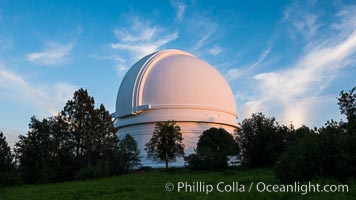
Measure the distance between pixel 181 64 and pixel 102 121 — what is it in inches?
705

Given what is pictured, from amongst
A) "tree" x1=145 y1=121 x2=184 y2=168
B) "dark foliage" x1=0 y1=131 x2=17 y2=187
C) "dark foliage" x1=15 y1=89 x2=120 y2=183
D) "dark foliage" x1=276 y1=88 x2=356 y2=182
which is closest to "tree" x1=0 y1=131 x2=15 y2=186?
"dark foliage" x1=0 y1=131 x2=17 y2=187

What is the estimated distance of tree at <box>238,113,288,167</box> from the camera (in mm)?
29297

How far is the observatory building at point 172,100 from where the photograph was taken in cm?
4119

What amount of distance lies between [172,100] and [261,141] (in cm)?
1426

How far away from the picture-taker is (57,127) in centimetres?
2772

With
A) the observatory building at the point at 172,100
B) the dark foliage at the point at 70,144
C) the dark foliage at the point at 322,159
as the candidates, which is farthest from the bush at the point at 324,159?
the observatory building at the point at 172,100

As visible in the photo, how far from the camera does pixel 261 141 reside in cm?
2991

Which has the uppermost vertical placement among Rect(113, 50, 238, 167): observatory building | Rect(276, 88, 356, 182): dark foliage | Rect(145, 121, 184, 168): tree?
Rect(113, 50, 238, 167): observatory building

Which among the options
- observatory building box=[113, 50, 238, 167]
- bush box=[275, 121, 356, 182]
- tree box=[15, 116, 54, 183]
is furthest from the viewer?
observatory building box=[113, 50, 238, 167]

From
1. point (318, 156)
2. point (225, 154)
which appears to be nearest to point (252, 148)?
point (225, 154)

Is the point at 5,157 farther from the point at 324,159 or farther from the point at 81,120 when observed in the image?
the point at 324,159

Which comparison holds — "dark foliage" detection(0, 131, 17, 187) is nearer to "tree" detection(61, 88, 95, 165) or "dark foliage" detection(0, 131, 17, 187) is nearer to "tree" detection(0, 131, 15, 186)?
"tree" detection(0, 131, 15, 186)

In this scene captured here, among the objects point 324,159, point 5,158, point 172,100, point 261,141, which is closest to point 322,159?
point 324,159

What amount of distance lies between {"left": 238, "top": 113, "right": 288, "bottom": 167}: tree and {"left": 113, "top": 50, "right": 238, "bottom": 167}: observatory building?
10.1 meters
